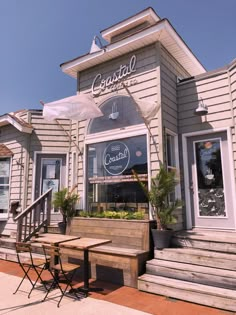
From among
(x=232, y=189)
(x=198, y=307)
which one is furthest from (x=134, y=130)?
(x=198, y=307)

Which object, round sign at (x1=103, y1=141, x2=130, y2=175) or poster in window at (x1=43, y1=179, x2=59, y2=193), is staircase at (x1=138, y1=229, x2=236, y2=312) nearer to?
round sign at (x1=103, y1=141, x2=130, y2=175)

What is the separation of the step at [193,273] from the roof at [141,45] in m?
4.56

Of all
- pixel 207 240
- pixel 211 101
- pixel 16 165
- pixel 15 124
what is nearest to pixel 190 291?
pixel 207 240

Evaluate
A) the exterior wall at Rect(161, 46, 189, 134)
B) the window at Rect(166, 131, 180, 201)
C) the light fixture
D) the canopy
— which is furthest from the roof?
the window at Rect(166, 131, 180, 201)

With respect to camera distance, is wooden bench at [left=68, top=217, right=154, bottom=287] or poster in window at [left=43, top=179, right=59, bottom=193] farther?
poster in window at [left=43, top=179, right=59, bottom=193]

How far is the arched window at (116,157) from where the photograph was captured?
17.1ft

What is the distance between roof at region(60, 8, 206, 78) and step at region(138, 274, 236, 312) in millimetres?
4772

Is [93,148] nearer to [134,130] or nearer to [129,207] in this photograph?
[134,130]

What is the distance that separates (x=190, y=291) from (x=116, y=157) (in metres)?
3.12

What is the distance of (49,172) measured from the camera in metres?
7.36

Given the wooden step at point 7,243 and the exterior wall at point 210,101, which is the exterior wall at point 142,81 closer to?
the exterior wall at point 210,101

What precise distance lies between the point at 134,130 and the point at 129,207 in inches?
66.7

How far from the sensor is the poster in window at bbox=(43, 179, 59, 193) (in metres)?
7.25

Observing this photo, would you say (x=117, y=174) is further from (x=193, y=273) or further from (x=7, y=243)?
(x=7, y=243)
